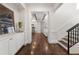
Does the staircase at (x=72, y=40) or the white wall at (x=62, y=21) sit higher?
the white wall at (x=62, y=21)

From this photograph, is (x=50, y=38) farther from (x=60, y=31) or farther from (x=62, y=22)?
(x=62, y=22)

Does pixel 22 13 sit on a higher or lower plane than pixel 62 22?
higher

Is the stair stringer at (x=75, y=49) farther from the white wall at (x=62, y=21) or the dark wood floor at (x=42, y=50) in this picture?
the white wall at (x=62, y=21)

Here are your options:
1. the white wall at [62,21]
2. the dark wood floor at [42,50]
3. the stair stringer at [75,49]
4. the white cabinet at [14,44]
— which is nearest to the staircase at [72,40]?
the stair stringer at [75,49]

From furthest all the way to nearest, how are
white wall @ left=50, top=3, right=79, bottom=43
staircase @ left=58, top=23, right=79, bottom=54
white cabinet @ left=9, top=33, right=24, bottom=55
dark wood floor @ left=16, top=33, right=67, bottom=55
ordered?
white wall @ left=50, top=3, right=79, bottom=43 → dark wood floor @ left=16, top=33, right=67, bottom=55 → staircase @ left=58, top=23, right=79, bottom=54 → white cabinet @ left=9, top=33, right=24, bottom=55

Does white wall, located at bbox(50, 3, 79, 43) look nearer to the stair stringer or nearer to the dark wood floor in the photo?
the dark wood floor

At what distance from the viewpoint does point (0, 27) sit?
300 cm

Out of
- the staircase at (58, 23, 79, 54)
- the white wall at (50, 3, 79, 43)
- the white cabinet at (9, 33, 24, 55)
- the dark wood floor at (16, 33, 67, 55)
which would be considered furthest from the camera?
the white wall at (50, 3, 79, 43)

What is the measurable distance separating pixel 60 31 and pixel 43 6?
186 centimetres

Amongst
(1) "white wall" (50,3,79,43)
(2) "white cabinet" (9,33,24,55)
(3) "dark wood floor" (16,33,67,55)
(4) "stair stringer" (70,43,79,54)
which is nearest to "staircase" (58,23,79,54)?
(4) "stair stringer" (70,43,79,54)

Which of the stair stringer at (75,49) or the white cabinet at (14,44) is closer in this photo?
the white cabinet at (14,44)

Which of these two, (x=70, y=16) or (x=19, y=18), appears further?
(x=70, y=16)

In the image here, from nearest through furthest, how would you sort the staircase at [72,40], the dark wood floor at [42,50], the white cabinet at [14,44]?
the white cabinet at [14,44] → the staircase at [72,40] → the dark wood floor at [42,50]
